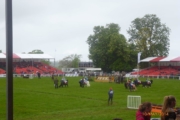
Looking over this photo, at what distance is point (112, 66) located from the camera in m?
80.4

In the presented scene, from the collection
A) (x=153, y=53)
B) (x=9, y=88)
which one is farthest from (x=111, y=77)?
(x=9, y=88)

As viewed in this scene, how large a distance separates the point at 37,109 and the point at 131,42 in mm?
62776

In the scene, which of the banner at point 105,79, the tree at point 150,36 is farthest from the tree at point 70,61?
the banner at point 105,79

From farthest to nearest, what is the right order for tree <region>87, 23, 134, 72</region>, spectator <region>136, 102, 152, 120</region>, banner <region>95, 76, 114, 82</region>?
tree <region>87, 23, 134, 72</region>, banner <region>95, 76, 114, 82</region>, spectator <region>136, 102, 152, 120</region>

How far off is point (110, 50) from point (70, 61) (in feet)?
246

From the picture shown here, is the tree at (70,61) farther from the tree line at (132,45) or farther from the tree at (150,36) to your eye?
the tree at (150,36)

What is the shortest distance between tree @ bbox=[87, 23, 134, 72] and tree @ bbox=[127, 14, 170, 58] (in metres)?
3.53

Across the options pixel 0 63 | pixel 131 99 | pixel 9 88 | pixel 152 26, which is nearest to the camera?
pixel 9 88

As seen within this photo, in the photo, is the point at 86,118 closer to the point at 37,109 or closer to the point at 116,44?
the point at 37,109

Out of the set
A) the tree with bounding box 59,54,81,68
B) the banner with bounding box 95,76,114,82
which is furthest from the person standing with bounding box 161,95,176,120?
the tree with bounding box 59,54,81,68

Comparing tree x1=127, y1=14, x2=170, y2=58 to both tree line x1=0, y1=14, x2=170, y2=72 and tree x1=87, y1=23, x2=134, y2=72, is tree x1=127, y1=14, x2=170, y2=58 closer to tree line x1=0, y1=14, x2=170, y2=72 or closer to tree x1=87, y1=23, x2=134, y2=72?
tree line x1=0, y1=14, x2=170, y2=72

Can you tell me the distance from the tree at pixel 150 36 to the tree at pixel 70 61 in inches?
2728

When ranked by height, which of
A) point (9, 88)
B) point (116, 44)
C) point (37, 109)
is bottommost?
point (37, 109)

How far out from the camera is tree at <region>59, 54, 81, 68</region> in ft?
487
